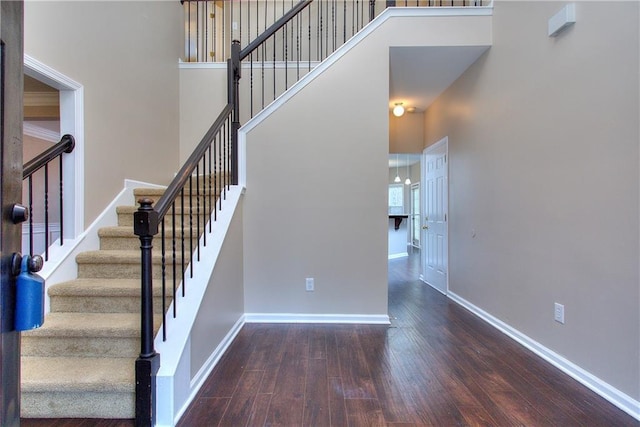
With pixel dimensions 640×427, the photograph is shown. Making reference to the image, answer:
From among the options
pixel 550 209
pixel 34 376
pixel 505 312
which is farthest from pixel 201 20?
pixel 505 312

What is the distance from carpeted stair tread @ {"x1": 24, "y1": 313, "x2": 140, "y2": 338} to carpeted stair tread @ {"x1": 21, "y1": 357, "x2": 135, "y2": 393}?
0.15m

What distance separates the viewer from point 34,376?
1.60 metres

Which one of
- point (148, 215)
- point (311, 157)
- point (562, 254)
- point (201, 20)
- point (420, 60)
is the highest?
point (201, 20)

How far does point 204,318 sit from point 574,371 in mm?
2541

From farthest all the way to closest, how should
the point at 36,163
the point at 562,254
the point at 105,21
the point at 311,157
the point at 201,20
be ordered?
the point at 201,20
the point at 311,157
the point at 105,21
the point at 562,254
the point at 36,163

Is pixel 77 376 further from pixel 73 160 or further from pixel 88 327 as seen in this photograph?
pixel 73 160

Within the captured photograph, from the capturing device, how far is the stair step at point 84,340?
5.82 feet

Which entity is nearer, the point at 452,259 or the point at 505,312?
the point at 505,312

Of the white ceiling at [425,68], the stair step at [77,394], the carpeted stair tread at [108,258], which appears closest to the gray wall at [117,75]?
the carpeted stair tread at [108,258]

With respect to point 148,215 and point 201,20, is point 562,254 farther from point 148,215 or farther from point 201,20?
point 201,20

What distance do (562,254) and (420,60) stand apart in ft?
7.78

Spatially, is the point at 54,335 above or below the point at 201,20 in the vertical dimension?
below

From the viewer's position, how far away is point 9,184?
699mm

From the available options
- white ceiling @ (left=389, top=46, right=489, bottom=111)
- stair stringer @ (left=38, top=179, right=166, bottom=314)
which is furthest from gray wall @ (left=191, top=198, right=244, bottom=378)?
white ceiling @ (left=389, top=46, right=489, bottom=111)
